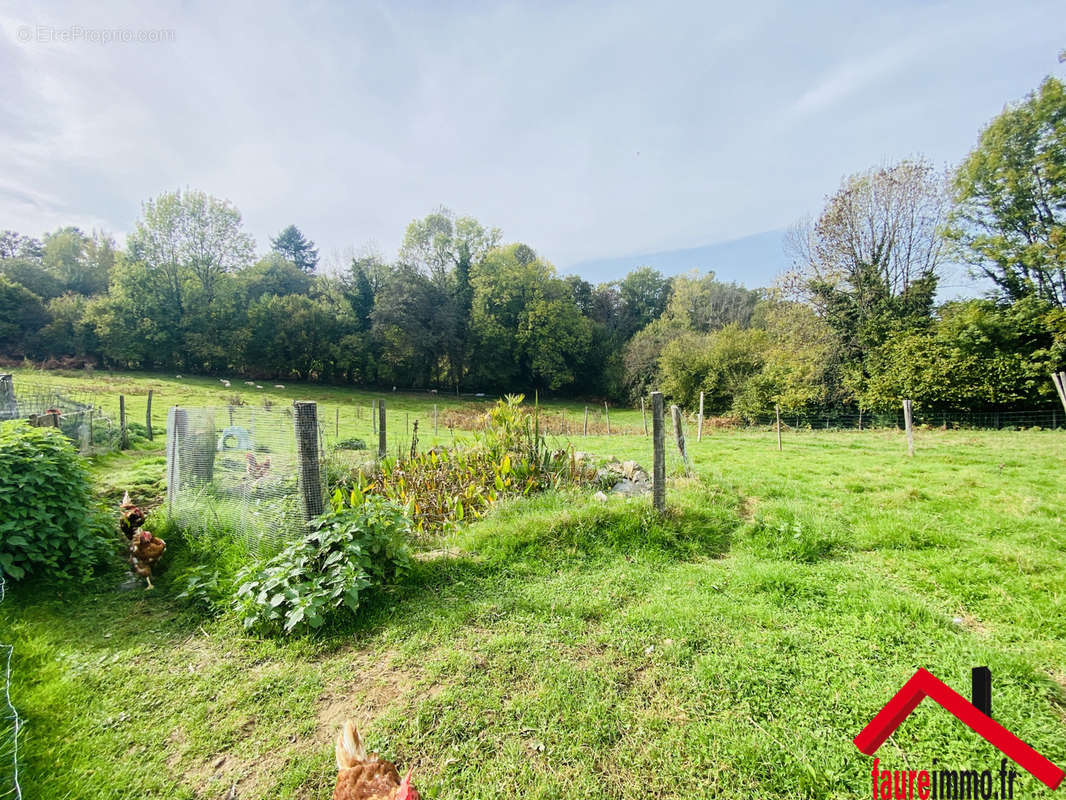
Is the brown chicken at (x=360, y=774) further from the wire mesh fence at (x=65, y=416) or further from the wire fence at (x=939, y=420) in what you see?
the wire fence at (x=939, y=420)

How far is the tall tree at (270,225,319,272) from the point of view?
5316cm

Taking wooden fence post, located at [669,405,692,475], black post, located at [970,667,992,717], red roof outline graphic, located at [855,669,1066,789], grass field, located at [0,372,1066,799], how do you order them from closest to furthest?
red roof outline graphic, located at [855,669,1066,789] → black post, located at [970,667,992,717] → grass field, located at [0,372,1066,799] → wooden fence post, located at [669,405,692,475]

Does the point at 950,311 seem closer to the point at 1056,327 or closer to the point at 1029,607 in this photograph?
the point at 1056,327

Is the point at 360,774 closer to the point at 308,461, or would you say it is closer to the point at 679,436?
the point at 308,461

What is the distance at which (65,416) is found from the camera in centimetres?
788

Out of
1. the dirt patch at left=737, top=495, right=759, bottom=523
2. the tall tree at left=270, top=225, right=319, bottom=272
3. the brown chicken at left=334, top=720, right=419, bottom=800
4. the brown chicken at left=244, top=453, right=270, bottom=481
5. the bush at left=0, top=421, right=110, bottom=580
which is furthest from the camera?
the tall tree at left=270, top=225, right=319, bottom=272

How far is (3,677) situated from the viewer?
2402 millimetres

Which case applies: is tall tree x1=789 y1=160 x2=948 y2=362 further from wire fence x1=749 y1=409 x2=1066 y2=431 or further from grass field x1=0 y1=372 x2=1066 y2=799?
grass field x1=0 y1=372 x2=1066 y2=799

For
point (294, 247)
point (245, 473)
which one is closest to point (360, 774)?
point (245, 473)

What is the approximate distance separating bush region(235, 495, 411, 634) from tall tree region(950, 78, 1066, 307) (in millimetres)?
22750

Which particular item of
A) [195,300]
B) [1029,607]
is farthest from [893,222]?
[195,300]

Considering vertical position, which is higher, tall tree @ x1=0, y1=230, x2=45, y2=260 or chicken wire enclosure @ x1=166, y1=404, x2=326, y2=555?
tall tree @ x1=0, y1=230, x2=45, y2=260

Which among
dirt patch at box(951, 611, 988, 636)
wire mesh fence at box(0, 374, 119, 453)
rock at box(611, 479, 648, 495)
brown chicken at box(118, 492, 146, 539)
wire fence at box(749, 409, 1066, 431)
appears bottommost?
dirt patch at box(951, 611, 988, 636)

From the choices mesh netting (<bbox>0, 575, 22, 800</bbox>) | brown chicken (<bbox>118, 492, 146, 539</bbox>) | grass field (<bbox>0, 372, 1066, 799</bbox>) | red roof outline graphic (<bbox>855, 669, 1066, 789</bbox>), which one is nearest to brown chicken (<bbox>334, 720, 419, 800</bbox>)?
grass field (<bbox>0, 372, 1066, 799</bbox>)
